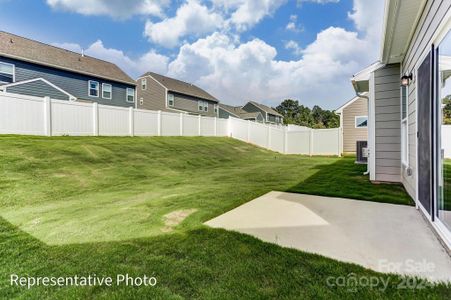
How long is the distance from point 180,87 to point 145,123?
1417cm

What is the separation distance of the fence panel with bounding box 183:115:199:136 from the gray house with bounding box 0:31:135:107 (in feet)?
21.8

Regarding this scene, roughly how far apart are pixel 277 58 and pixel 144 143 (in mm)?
17442

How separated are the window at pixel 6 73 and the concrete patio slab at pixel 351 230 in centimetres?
1664

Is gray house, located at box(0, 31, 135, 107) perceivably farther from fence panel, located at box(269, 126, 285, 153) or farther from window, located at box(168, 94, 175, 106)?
fence panel, located at box(269, 126, 285, 153)

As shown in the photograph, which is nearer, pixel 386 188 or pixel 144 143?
pixel 386 188

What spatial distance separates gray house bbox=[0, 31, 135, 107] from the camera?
569 inches

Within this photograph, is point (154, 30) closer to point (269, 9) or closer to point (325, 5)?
point (269, 9)

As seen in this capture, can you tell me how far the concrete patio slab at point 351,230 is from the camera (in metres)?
2.29

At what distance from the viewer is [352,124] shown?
1797 centimetres

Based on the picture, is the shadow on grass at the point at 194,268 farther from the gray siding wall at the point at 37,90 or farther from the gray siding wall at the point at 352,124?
the gray siding wall at the point at 352,124

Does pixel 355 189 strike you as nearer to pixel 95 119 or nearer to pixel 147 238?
pixel 147 238

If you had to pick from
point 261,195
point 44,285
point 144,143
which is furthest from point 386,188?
point 144,143

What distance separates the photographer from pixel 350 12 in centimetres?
1256

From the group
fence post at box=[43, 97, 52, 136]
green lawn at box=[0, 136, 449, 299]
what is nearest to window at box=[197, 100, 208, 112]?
fence post at box=[43, 97, 52, 136]
